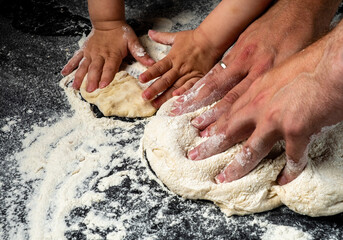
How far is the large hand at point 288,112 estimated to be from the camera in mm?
971

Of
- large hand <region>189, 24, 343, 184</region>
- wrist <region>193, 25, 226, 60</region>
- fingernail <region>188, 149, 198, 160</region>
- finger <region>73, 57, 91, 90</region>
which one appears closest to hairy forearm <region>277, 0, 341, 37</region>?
wrist <region>193, 25, 226, 60</region>

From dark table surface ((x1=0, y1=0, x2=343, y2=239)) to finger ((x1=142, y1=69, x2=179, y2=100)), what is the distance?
12 cm

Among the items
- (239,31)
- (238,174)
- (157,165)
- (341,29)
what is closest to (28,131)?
(157,165)

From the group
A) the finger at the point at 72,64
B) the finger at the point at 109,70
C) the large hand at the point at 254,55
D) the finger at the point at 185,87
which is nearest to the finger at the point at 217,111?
the large hand at the point at 254,55

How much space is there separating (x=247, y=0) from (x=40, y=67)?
36.6 inches

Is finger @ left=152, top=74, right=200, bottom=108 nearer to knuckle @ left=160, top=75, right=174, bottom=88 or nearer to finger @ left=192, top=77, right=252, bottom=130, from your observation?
knuckle @ left=160, top=75, right=174, bottom=88

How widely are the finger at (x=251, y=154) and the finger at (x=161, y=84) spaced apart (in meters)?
0.43

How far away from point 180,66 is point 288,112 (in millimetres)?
646

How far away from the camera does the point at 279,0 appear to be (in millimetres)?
1630

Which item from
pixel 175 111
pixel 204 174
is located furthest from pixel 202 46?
pixel 204 174

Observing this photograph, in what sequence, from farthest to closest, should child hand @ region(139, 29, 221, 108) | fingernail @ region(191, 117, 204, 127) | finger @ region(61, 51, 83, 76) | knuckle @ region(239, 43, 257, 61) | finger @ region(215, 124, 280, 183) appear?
finger @ region(61, 51, 83, 76) < child hand @ region(139, 29, 221, 108) < knuckle @ region(239, 43, 257, 61) < fingernail @ region(191, 117, 204, 127) < finger @ region(215, 124, 280, 183)

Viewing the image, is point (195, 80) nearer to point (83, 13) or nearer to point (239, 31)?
point (239, 31)

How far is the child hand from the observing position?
1523 millimetres

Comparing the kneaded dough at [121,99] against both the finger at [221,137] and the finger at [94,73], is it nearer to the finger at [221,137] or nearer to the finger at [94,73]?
the finger at [94,73]
